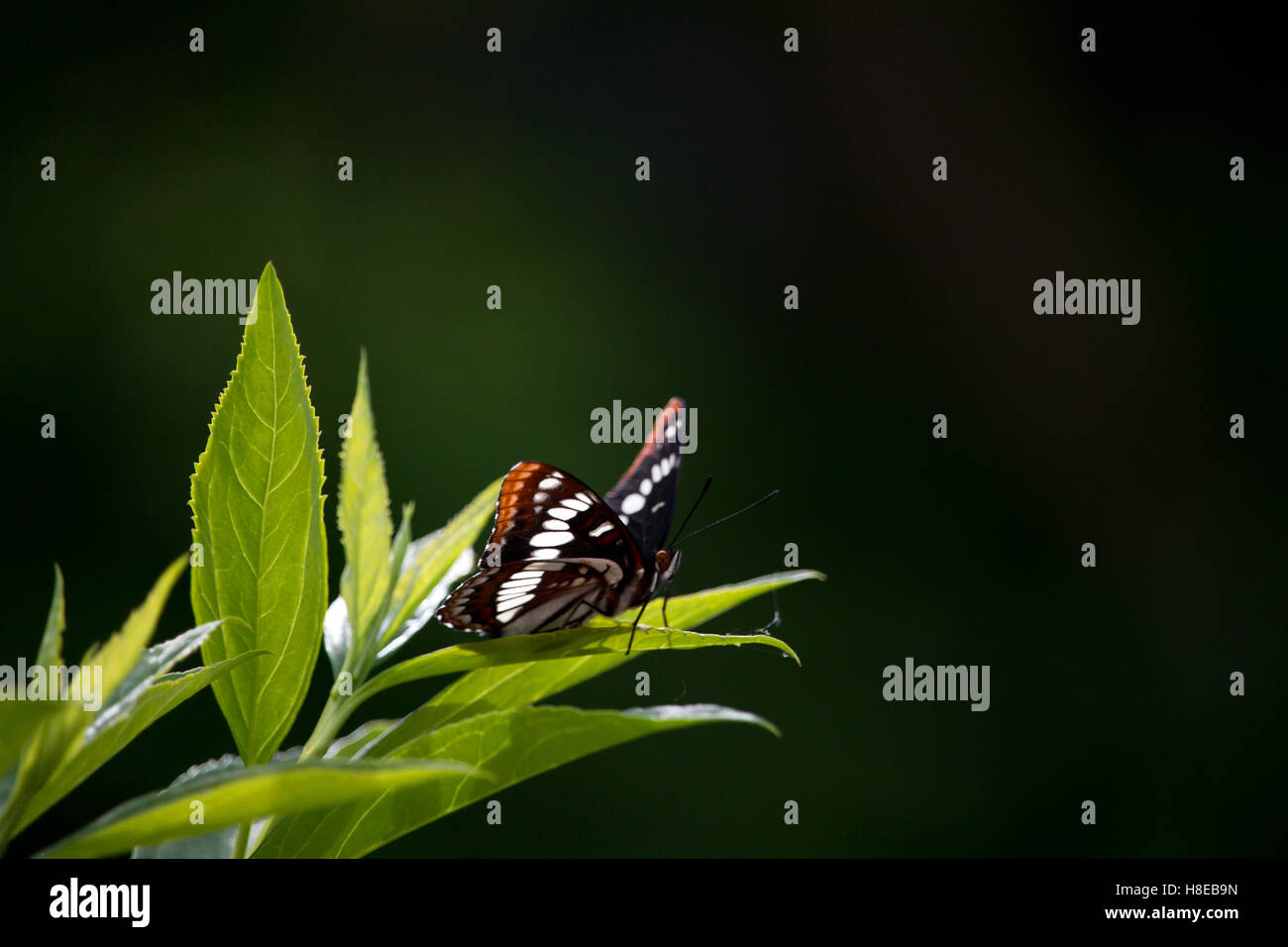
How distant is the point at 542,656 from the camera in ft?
2.49

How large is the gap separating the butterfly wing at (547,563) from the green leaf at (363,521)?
199 millimetres

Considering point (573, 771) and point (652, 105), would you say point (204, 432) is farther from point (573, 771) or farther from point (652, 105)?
point (652, 105)

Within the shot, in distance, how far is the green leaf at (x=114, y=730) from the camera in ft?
1.64

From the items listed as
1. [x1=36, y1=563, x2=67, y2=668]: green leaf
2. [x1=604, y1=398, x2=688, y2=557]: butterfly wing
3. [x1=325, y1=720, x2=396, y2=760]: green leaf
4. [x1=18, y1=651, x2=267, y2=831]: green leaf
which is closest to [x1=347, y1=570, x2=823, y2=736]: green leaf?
[x1=325, y1=720, x2=396, y2=760]: green leaf

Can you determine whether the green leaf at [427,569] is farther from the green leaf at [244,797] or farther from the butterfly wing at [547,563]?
the green leaf at [244,797]

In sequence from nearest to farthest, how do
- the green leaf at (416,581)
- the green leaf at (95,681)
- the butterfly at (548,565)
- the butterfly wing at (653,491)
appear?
the green leaf at (95,681)
the green leaf at (416,581)
the butterfly at (548,565)
the butterfly wing at (653,491)

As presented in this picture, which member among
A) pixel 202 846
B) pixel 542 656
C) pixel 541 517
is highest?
pixel 541 517

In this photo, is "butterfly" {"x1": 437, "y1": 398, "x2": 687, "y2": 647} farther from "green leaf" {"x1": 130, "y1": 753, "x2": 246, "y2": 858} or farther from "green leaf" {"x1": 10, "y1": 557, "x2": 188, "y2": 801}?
"green leaf" {"x1": 10, "y1": 557, "x2": 188, "y2": 801}

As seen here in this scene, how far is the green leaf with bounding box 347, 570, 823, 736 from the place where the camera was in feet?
2.43

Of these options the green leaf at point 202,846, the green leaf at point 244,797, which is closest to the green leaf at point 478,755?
the green leaf at point 202,846

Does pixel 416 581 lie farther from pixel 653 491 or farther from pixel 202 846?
pixel 653 491

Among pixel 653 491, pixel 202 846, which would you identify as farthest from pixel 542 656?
pixel 653 491

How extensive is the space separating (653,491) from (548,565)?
320mm

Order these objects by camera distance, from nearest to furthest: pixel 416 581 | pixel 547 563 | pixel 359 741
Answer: pixel 359 741 < pixel 416 581 < pixel 547 563
